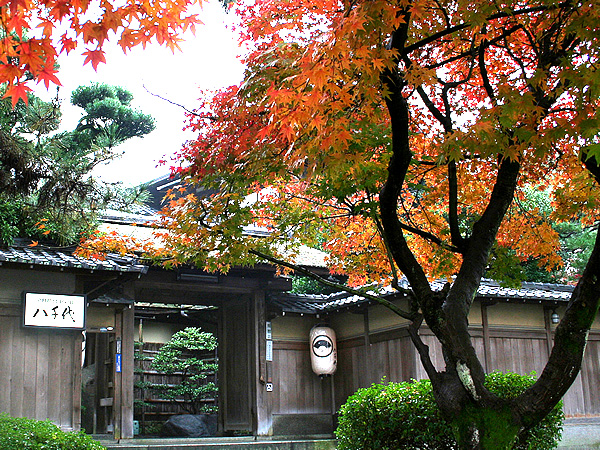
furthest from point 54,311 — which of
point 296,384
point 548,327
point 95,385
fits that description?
point 548,327

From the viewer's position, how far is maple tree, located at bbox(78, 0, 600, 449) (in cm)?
511

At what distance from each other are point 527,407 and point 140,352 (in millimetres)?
13744

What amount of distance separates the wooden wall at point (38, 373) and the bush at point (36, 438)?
1.64 meters

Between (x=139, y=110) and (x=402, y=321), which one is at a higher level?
(x=139, y=110)

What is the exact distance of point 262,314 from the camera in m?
14.0

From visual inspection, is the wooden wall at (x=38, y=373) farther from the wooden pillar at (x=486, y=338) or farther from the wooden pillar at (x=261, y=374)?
the wooden pillar at (x=486, y=338)

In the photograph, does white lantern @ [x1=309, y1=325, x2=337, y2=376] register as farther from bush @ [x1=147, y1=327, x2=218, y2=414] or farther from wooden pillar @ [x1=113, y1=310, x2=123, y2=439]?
wooden pillar @ [x1=113, y1=310, x2=123, y2=439]

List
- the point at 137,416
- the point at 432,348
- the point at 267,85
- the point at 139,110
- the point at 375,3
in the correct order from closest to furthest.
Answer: the point at 375,3 < the point at 267,85 < the point at 432,348 < the point at 137,416 < the point at 139,110

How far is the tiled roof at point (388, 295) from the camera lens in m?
13.1

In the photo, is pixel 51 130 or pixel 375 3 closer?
pixel 375 3

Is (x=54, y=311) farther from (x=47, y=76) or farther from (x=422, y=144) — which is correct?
(x=47, y=76)

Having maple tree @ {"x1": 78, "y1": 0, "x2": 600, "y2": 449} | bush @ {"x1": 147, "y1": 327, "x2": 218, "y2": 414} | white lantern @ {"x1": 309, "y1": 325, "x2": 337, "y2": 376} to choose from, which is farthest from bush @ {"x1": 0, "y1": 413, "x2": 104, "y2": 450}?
bush @ {"x1": 147, "y1": 327, "x2": 218, "y2": 414}

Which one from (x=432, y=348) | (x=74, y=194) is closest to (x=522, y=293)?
(x=432, y=348)

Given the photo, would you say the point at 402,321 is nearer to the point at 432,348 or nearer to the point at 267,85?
the point at 432,348
